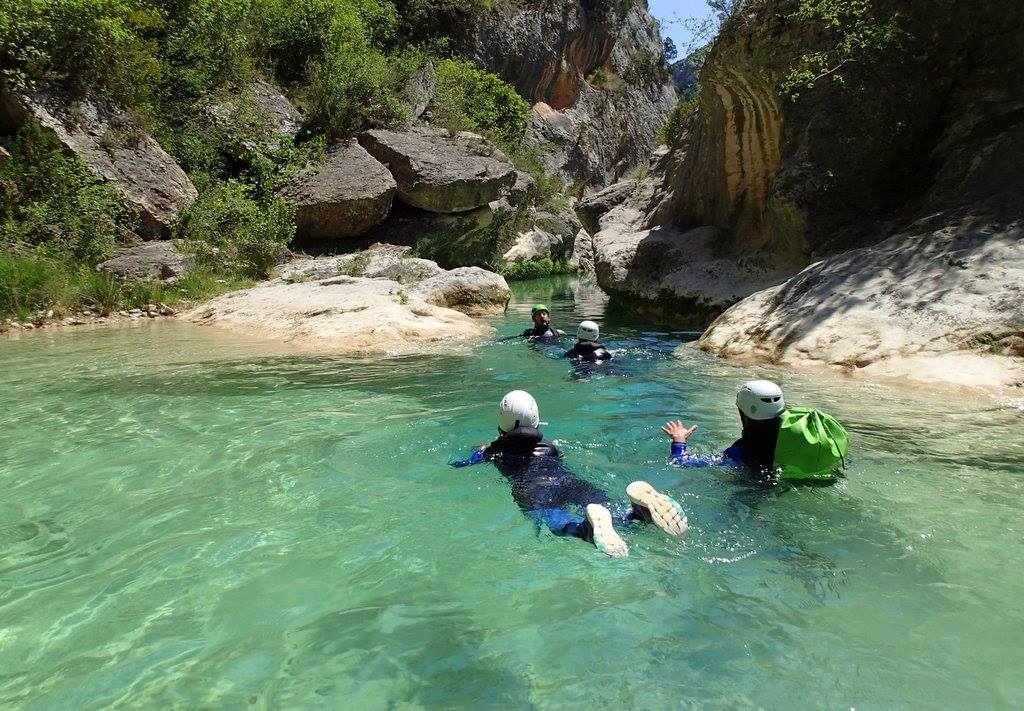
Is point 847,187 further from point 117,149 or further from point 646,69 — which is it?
point 646,69

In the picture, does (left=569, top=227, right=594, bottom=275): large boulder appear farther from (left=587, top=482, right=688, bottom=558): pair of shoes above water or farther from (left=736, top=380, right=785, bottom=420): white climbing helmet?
(left=587, top=482, right=688, bottom=558): pair of shoes above water

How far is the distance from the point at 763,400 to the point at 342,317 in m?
7.33

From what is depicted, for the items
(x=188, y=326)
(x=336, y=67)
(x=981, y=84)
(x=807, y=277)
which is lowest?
(x=188, y=326)

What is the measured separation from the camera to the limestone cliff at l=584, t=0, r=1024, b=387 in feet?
23.6

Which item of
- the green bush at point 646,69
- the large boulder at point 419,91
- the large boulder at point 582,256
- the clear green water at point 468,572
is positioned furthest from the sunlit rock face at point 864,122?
the green bush at point 646,69

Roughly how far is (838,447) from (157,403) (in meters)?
5.35

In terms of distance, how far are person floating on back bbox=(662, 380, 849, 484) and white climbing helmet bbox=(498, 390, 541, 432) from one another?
39.7 inches

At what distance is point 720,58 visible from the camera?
10.7 metres

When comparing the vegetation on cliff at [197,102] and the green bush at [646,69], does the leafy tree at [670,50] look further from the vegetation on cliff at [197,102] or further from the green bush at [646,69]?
the vegetation on cliff at [197,102]

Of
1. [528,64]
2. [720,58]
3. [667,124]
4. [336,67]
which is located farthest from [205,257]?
[528,64]

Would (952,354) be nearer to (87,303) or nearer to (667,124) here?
(87,303)

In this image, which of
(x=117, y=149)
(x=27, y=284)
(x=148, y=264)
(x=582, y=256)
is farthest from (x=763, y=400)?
(x=582, y=256)

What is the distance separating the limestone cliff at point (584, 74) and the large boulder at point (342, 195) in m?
15.0

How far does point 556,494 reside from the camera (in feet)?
12.3
